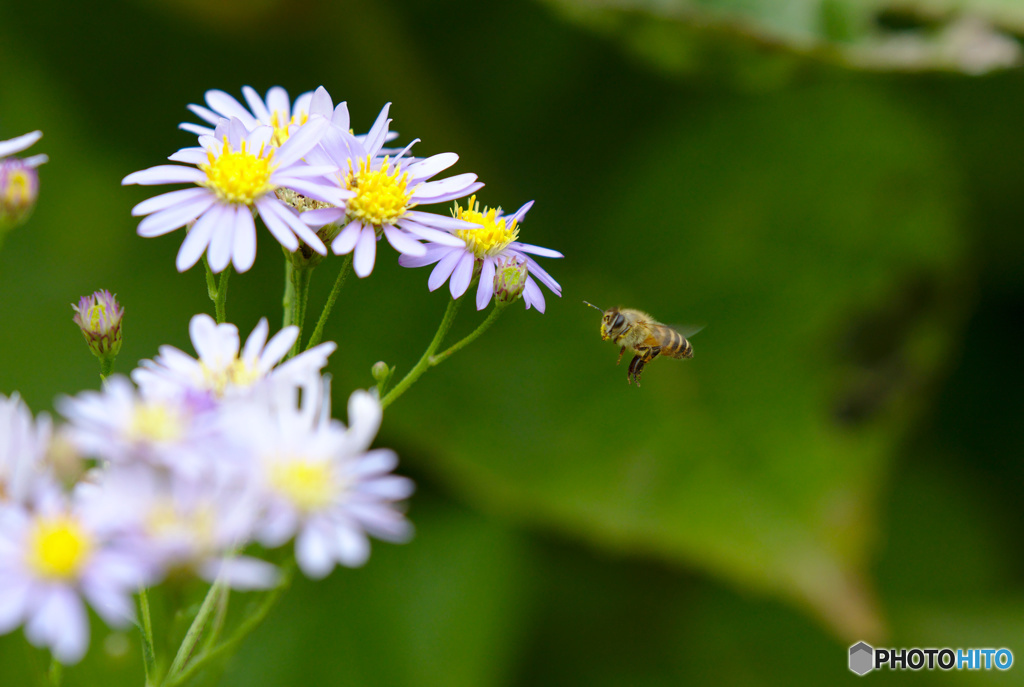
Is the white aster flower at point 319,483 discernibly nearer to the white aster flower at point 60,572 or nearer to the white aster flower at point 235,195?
the white aster flower at point 60,572

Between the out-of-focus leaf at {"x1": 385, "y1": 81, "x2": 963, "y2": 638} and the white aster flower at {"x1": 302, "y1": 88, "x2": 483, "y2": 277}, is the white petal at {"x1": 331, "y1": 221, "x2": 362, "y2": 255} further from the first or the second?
the out-of-focus leaf at {"x1": 385, "y1": 81, "x2": 963, "y2": 638}

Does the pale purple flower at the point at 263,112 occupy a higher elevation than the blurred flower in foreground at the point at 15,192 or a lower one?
higher

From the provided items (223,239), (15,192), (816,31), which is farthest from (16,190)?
(816,31)

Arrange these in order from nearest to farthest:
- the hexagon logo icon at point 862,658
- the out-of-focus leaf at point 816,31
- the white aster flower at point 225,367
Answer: the white aster flower at point 225,367
the out-of-focus leaf at point 816,31
the hexagon logo icon at point 862,658

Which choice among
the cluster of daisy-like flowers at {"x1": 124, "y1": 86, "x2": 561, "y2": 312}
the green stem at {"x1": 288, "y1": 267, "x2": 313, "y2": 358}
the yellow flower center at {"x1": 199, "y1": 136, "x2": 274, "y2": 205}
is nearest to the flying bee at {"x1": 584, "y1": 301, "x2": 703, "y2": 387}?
the cluster of daisy-like flowers at {"x1": 124, "y1": 86, "x2": 561, "y2": 312}

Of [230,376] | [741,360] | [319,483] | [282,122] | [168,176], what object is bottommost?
[319,483]

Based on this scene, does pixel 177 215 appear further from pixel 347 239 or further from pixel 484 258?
pixel 484 258

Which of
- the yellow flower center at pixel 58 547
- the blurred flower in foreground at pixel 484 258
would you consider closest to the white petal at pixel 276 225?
the blurred flower in foreground at pixel 484 258
